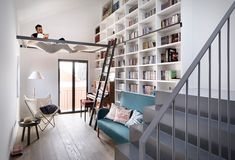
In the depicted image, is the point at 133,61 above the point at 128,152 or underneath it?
above

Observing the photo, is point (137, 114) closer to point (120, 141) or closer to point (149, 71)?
point (120, 141)

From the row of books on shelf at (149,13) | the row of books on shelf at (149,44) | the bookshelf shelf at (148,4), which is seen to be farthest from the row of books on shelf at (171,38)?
the bookshelf shelf at (148,4)

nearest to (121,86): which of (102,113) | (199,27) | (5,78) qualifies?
(102,113)

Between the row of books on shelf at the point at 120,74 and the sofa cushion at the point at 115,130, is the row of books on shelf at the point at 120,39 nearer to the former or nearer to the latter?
the row of books on shelf at the point at 120,74

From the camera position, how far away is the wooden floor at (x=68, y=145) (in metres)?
2.97

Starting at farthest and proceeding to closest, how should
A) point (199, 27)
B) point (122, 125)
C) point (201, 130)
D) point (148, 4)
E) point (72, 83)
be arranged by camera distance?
point (72, 83) < point (148, 4) < point (122, 125) < point (199, 27) < point (201, 130)

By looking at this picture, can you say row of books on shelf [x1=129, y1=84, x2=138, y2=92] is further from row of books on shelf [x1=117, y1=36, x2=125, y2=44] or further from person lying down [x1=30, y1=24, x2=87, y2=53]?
person lying down [x1=30, y1=24, x2=87, y2=53]

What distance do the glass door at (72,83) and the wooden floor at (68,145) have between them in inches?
79.3

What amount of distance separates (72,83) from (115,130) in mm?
3938

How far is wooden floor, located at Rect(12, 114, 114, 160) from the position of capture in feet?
9.75

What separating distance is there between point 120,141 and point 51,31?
4.81 meters

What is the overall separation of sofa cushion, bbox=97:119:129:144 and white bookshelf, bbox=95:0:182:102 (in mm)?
1170

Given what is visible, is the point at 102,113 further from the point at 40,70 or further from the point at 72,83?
the point at 40,70

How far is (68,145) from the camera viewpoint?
3.43 meters
